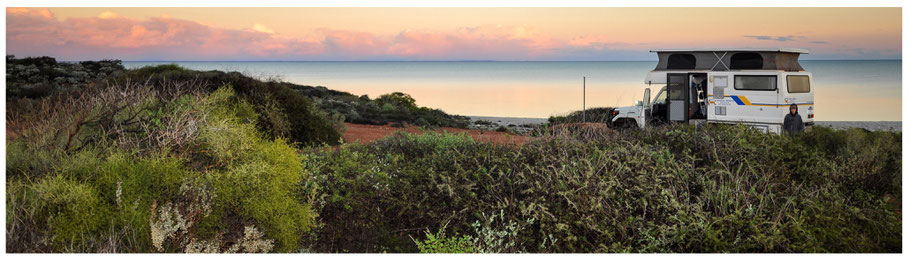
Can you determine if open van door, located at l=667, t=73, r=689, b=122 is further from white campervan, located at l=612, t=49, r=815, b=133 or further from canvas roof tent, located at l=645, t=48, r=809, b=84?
canvas roof tent, located at l=645, t=48, r=809, b=84

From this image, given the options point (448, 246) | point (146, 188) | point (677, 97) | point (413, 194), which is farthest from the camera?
point (677, 97)

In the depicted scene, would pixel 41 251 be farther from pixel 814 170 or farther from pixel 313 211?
pixel 814 170

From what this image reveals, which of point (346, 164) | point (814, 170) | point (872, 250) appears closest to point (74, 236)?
point (346, 164)

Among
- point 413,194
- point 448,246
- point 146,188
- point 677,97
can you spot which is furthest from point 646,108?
point 146,188

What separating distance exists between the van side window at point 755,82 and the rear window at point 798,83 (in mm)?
361

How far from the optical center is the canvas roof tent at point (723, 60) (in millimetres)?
14102

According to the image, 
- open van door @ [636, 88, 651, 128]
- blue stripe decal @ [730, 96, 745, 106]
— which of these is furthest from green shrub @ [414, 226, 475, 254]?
blue stripe decal @ [730, 96, 745, 106]

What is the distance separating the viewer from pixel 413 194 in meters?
6.61

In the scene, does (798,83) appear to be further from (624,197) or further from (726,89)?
(624,197)

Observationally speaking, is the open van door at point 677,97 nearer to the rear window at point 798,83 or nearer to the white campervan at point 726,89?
the white campervan at point 726,89

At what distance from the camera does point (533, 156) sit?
7148 millimetres

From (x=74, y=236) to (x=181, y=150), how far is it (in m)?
1.41

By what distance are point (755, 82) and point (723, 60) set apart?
855 millimetres

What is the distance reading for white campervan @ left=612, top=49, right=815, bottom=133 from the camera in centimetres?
1406
